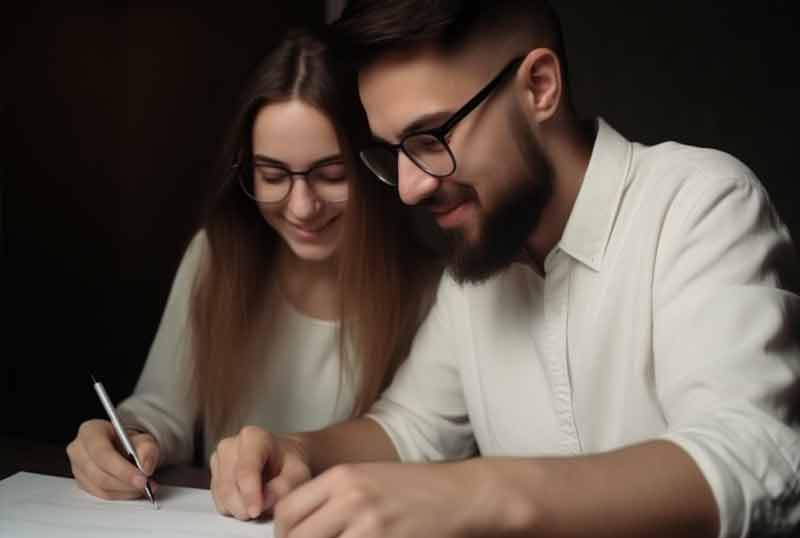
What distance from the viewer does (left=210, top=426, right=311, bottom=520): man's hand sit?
61 centimetres

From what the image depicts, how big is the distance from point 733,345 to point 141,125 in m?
0.59

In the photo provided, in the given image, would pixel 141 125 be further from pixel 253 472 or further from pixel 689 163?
pixel 689 163

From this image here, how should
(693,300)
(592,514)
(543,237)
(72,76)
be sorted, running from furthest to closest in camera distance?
(72,76)
(543,237)
(693,300)
(592,514)

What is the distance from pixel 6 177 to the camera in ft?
2.68

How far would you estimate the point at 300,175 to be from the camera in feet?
2.58

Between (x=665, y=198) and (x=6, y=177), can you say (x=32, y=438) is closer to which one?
(x=6, y=177)

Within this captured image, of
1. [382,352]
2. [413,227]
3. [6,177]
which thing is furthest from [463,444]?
[6,177]

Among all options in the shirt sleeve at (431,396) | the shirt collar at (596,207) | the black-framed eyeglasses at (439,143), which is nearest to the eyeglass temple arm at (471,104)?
the black-framed eyeglasses at (439,143)

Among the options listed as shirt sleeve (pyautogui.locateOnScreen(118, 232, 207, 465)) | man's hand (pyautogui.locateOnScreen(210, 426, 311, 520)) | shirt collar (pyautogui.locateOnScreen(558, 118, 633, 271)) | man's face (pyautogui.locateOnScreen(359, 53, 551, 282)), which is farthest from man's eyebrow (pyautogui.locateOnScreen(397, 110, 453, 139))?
shirt sleeve (pyautogui.locateOnScreen(118, 232, 207, 465))

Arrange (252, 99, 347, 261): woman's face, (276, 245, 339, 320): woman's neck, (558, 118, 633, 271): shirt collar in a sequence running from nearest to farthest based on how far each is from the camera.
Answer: (558, 118, 633, 271): shirt collar, (252, 99, 347, 261): woman's face, (276, 245, 339, 320): woman's neck

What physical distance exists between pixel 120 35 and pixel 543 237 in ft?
1.46

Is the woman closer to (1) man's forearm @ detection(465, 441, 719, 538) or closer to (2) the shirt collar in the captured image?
(2) the shirt collar

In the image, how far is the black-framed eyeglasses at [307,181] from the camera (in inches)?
31.2

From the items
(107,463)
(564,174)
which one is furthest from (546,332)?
(107,463)
